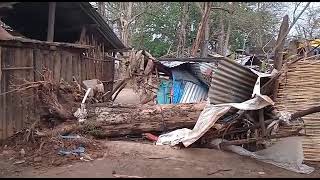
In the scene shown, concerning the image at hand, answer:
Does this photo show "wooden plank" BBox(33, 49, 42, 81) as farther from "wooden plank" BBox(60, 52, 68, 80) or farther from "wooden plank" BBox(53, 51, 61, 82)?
"wooden plank" BBox(60, 52, 68, 80)

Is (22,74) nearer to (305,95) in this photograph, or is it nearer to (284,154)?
(284,154)

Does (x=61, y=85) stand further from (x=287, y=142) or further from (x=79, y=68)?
(x=287, y=142)

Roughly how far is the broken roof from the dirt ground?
4478 millimetres

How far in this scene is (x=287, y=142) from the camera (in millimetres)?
7488

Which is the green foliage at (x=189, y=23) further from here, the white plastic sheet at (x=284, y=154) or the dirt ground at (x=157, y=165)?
the white plastic sheet at (x=284, y=154)

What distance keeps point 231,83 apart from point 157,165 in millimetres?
2097

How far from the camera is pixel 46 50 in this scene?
9.29 meters

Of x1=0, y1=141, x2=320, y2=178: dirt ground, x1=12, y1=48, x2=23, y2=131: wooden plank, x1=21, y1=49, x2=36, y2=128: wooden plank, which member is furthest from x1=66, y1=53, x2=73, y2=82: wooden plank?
x1=0, y1=141, x2=320, y2=178: dirt ground

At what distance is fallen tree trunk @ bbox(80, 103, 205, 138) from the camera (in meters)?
8.60

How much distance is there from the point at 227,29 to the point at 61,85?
22.5 m

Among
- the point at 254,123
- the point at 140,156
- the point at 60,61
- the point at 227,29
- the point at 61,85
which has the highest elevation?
the point at 227,29


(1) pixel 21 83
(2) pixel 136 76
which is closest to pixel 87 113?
(1) pixel 21 83

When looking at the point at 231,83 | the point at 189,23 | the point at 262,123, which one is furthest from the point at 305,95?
the point at 189,23

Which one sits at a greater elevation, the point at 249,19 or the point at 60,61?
the point at 249,19
